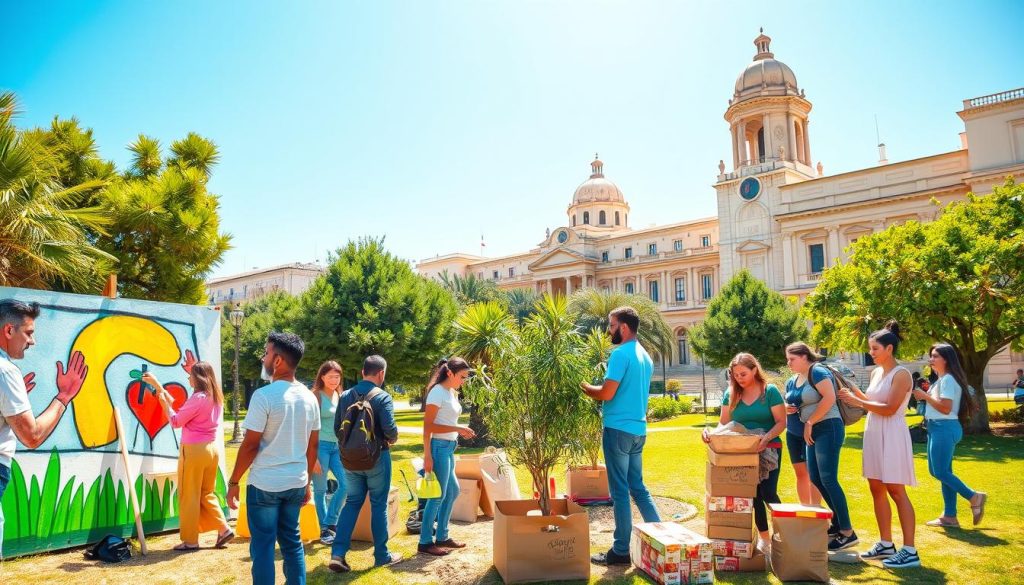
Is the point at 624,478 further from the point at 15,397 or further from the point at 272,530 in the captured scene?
the point at 15,397

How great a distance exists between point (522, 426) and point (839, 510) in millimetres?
3000

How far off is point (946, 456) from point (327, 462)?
6.52 meters

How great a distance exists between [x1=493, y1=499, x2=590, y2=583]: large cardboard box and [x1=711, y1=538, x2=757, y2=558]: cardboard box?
1.13 metres

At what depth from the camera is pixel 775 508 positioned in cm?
502

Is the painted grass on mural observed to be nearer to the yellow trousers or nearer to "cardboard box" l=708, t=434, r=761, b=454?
the yellow trousers

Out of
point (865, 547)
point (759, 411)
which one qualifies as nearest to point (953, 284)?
point (865, 547)

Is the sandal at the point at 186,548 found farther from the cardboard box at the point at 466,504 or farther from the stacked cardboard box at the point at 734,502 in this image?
the stacked cardboard box at the point at 734,502

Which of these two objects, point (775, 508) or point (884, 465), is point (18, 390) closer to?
point (775, 508)

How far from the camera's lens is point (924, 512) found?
7238 mm

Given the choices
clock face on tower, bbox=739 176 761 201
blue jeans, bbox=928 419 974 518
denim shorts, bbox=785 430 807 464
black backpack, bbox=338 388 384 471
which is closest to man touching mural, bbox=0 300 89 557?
black backpack, bbox=338 388 384 471

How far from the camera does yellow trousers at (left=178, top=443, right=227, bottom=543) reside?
6.19 meters

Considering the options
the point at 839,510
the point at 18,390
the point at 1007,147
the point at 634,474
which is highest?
the point at 1007,147

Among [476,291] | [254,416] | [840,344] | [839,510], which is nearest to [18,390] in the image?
[254,416]

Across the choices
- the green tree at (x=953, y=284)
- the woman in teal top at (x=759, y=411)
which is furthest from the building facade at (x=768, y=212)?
the woman in teal top at (x=759, y=411)
